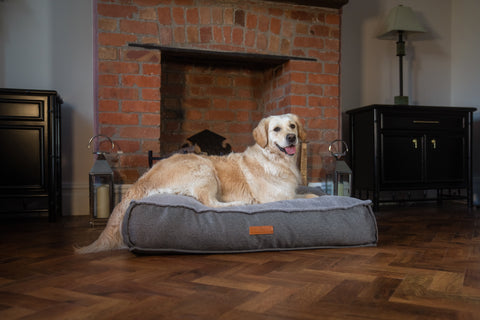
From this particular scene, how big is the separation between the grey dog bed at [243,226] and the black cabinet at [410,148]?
6.09 feet

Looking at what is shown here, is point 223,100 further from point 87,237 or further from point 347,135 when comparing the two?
point 87,237

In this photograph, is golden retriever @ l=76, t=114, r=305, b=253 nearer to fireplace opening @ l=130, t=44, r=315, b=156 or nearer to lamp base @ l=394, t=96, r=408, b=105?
fireplace opening @ l=130, t=44, r=315, b=156

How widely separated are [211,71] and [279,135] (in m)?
1.72

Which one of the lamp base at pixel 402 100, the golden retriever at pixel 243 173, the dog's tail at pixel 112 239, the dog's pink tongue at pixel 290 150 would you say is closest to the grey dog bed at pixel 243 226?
the dog's tail at pixel 112 239

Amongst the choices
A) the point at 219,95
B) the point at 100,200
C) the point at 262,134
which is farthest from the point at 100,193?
the point at 219,95

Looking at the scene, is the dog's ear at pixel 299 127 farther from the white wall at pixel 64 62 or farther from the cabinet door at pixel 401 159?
the white wall at pixel 64 62

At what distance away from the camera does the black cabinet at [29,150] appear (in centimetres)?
331

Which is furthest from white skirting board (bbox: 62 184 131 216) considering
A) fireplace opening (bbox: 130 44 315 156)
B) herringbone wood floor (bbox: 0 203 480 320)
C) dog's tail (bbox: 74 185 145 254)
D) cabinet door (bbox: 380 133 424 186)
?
cabinet door (bbox: 380 133 424 186)

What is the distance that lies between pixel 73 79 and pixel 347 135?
2881mm

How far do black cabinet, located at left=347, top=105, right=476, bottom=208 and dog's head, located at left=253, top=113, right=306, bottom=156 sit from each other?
4.95ft

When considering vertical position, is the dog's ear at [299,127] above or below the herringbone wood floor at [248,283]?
above

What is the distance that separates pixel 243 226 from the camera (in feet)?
6.88

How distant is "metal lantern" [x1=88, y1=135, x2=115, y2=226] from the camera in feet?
10.0

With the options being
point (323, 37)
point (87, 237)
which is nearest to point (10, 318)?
point (87, 237)
